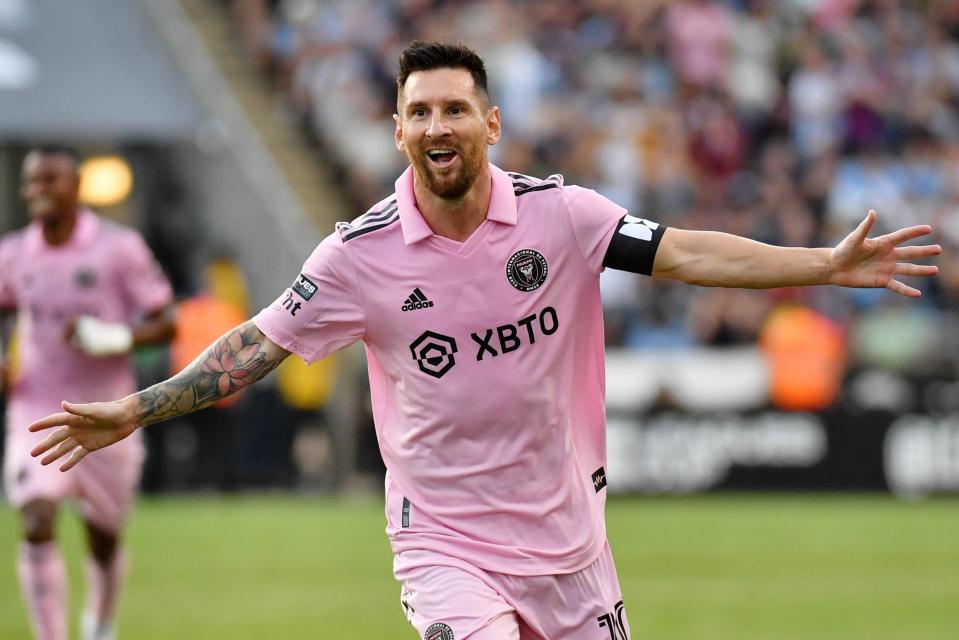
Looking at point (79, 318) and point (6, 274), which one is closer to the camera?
point (79, 318)

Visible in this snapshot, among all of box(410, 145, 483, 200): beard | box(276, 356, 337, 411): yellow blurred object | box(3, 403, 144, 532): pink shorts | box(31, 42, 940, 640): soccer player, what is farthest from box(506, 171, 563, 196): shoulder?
box(276, 356, 337, 411): yellow blurred object

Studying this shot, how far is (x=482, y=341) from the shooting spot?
6.54 meters

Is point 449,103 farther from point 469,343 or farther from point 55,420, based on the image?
point 55,420

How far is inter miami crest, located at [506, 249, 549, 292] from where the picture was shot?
656 centimetres

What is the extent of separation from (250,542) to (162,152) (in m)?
9.30

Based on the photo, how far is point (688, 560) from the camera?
15750 millimetres

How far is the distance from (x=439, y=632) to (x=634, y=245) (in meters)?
1.55

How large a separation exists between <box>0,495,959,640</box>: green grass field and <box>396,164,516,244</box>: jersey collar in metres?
5.82

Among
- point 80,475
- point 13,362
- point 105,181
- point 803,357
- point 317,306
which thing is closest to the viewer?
point 317,306

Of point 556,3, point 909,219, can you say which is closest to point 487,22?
point 556,3

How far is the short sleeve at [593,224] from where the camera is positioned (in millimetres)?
6582

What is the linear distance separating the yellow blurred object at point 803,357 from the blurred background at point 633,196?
0.03m

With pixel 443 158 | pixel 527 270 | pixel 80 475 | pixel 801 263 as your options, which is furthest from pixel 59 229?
pixel 801 263

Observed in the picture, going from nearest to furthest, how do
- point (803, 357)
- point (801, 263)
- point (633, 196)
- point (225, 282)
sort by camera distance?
point (801, 263), point (803, 357), point (225, 282), point (633, 196)
